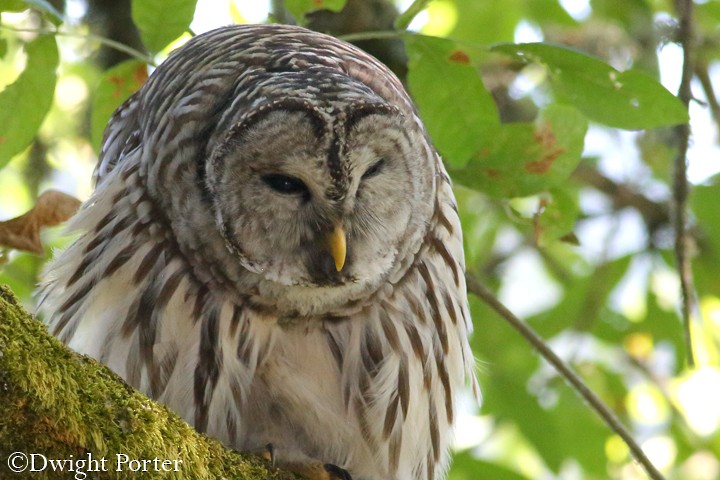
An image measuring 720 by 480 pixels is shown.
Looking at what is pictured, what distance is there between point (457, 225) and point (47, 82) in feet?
4.27

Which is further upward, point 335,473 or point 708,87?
point 335,473

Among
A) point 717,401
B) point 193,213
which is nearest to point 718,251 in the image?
point 717,401

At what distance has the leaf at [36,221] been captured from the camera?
2725 millimetres

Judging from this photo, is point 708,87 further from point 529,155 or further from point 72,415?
point 72,415

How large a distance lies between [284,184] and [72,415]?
1.10 meters

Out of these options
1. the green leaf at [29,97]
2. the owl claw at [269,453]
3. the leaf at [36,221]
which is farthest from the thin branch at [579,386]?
the green leaf at [29,97]

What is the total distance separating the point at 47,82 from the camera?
2848 millimetres

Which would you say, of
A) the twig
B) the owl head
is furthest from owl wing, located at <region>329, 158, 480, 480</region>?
the twig

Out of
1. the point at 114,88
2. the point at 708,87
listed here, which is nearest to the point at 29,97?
the point at 114,88

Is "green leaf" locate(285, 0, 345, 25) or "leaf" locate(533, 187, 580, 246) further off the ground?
"green leaf" locate(285, 0, 345, 25)

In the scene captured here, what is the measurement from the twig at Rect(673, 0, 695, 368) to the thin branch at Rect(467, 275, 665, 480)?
0.43 metres

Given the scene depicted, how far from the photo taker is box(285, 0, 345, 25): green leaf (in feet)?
9.66

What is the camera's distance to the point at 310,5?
2957 millimetres

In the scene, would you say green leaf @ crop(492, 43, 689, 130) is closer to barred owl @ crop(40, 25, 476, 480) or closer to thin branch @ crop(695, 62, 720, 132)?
barred owl @ crop(40, 25, 476, 480)
